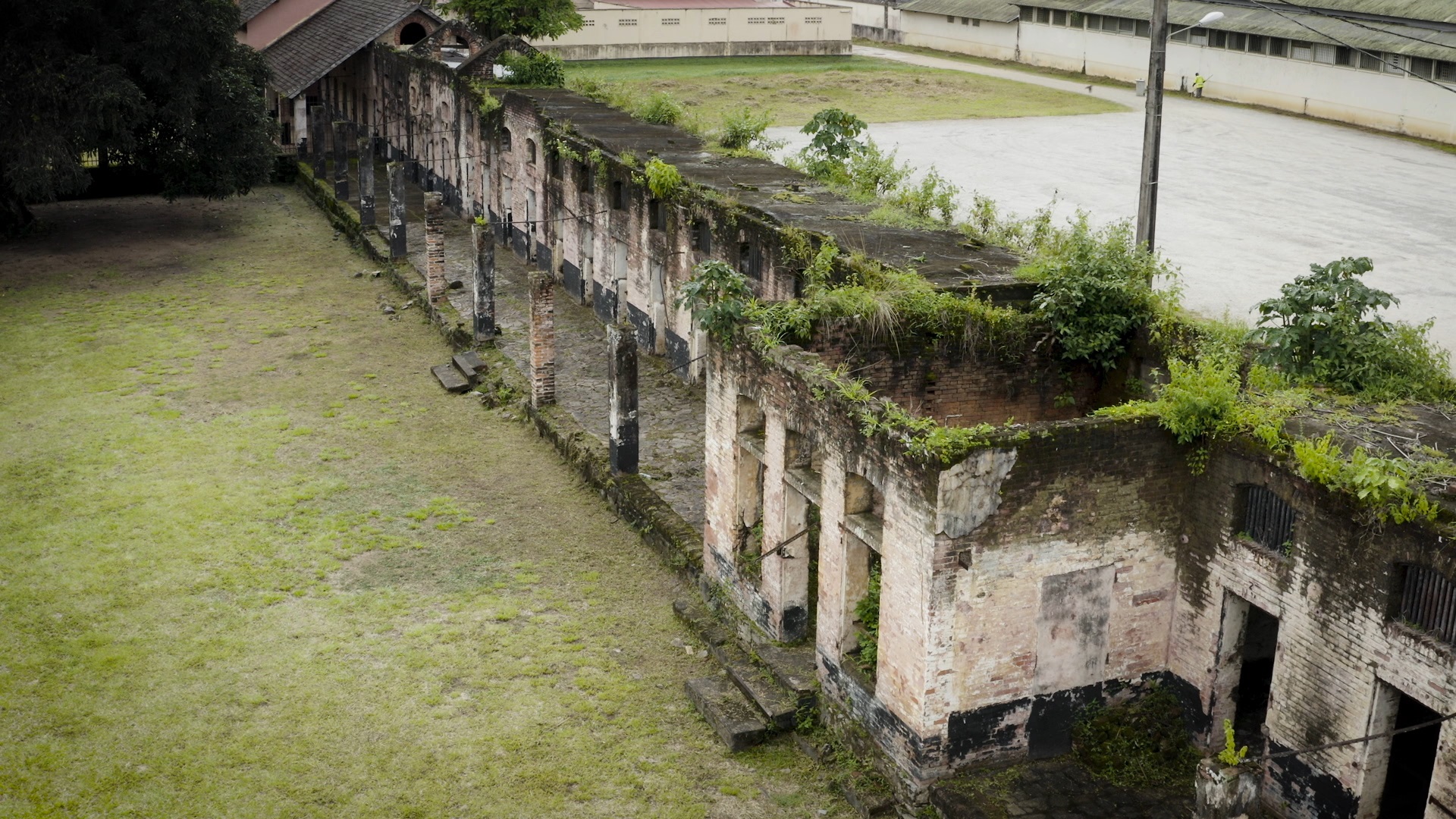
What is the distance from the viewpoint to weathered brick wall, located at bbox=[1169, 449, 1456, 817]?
1070cm

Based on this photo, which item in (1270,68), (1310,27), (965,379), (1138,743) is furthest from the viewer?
(1270,68)

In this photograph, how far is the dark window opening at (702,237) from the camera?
2191 centimetres

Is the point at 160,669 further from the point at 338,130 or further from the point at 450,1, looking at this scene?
the point at 450,1

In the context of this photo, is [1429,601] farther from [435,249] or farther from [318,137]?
[318,137]

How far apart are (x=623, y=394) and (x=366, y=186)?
53.9ft

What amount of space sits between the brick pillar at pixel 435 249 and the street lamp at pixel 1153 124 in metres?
13.8

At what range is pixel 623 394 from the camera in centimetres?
1911

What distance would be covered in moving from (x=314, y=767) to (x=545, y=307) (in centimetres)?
962

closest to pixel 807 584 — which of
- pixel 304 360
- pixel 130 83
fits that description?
pixel 304 360

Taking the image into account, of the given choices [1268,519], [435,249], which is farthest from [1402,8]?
[1268,519]

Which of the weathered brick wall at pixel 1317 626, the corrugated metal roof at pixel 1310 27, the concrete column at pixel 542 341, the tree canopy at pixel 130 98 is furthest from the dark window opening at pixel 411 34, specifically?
the weathered brick wall at pixel 1317 626

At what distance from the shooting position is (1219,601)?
41.3 feet

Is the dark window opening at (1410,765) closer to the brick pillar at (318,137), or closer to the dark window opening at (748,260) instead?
the dark window opening at (748,260)

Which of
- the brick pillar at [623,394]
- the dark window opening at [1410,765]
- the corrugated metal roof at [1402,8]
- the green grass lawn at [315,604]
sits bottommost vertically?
the green grass lawn at [315,604]
